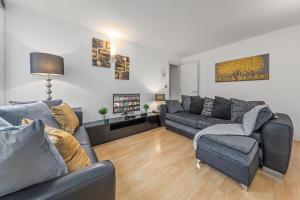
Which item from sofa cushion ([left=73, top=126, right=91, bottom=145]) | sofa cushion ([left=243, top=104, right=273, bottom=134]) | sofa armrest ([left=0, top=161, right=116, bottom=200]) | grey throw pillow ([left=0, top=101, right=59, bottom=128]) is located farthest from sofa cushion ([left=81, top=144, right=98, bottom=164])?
sofa cushion ([left=243, top=104, right=273, bottom=134])

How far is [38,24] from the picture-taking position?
2234 millimetres

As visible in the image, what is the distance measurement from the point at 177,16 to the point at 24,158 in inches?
103

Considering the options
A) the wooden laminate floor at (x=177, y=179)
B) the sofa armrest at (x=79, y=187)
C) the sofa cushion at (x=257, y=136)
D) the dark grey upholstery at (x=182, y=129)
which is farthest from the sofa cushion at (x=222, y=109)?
the sofa armrest at (x=79, y=187)

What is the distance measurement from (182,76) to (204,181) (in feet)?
12.7

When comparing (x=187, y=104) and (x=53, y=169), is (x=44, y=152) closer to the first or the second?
(x=53, y=169)

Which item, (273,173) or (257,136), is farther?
(257,136)

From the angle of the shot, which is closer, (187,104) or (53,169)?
(53,169)

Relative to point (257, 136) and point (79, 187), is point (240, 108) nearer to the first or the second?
point (257, 136)

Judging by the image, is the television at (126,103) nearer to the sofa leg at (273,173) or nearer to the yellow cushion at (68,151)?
the yellow cushion at (68,151)

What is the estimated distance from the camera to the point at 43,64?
6.23 feet

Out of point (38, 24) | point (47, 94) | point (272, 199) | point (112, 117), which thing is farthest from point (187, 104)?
point (38, 24)

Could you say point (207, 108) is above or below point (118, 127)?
above

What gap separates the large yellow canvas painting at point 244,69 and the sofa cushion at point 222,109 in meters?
1.20

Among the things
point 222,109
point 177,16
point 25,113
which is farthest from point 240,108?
point 25,113
